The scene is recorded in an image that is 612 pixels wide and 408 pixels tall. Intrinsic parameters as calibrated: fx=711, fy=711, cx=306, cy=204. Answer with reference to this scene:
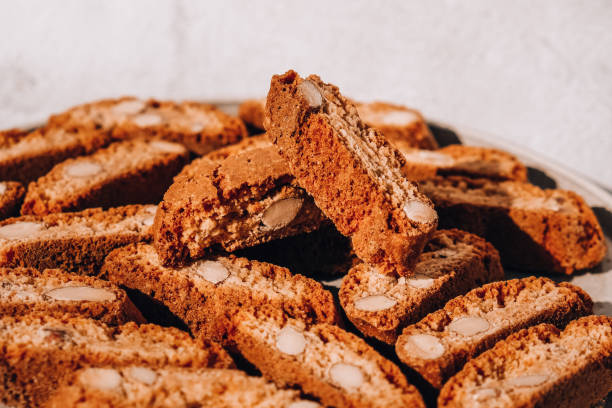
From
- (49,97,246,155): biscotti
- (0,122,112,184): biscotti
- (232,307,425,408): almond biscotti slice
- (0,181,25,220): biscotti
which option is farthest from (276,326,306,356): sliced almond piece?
(0,122,112,184): biscotti

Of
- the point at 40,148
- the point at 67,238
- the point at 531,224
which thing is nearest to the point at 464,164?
the point at 531,224

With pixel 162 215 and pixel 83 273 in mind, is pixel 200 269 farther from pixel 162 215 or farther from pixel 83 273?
pixel 83 273

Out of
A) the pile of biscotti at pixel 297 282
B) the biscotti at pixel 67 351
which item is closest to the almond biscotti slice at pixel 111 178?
the pile of biscotti at pixel 297 282

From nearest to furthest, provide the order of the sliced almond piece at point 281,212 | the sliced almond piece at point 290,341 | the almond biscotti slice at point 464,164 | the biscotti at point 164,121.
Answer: the sliced almond piece at point 290,341 → the sliced almond piece at point 281,212 → the almond biscotti slice at point 464,164 → the biscotti at point 164,121

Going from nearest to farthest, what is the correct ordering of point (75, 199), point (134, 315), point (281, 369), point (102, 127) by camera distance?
point (281, 369), point (134, 315), point (75, 199), point (102, 127)

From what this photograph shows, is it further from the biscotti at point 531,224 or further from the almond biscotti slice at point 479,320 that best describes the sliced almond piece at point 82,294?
the biscotti at point 531,224

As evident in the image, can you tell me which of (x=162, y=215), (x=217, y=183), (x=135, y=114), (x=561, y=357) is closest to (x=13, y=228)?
(x=162, y=215)

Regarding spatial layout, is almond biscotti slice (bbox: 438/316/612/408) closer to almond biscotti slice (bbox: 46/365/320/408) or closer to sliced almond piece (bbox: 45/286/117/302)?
almond biscotti slice (bbox: 46/365/320/408)
